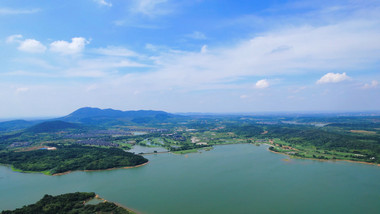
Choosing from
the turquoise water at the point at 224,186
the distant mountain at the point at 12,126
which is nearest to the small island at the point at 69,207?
the turquoise water at the point at 224,186

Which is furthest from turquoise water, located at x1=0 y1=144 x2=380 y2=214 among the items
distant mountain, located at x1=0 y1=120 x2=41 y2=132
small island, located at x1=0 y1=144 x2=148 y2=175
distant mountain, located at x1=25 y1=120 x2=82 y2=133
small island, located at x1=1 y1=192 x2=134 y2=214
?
distant mountain, located at x1=0 y1=120 x2=41 y2=132

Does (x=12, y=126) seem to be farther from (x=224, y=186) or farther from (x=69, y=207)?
(x=224, y=186)

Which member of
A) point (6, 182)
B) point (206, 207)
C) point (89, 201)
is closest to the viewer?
point (206, 207)

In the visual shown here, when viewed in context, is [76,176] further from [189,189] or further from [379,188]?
[379,188]

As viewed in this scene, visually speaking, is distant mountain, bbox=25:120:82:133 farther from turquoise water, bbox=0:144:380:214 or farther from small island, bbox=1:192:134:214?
small island, bbox=1:192:134:214

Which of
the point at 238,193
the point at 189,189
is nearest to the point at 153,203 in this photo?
the point at 189,189
